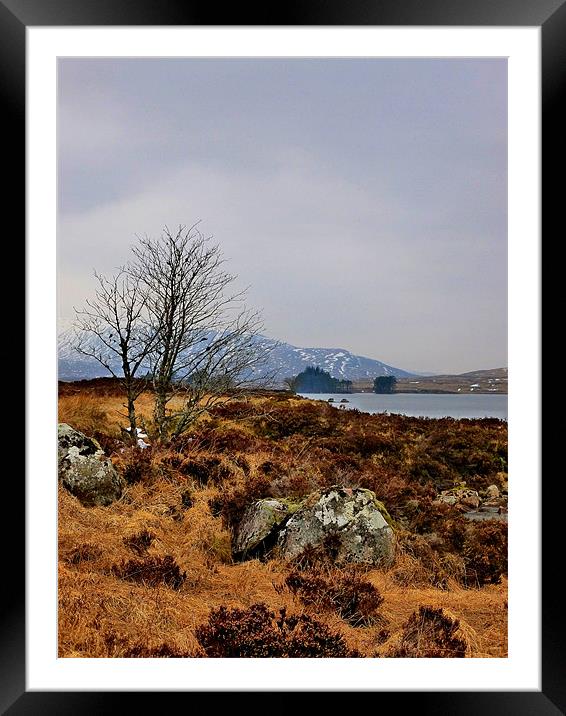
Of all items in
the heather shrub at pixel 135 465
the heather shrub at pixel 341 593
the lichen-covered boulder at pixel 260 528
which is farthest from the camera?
the heather shrub at pixel 135 465

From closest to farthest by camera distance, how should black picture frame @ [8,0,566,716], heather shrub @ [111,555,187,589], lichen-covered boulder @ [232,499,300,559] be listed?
1. black picture frame @ [8,0,566,716]
2. heather shrub @ [111,555,187,589]
3. lichen-covered boulder @ [232,499,300,559]

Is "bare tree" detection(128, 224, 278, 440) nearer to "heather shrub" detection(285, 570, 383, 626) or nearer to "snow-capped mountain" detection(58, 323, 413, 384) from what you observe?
"snow-capped mountain" detection(58, 323, 413, 384)

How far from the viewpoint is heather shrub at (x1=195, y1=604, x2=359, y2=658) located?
245 cm

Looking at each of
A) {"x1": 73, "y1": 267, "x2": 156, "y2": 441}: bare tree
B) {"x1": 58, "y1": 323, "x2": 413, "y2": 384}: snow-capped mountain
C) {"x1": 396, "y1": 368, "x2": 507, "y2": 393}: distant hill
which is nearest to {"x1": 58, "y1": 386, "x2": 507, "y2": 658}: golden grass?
{"x1": 73, "y1": 267, "x2": 156, "y2": 441}: bare tree

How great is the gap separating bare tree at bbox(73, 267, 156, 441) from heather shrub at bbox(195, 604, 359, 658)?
7.77 feet

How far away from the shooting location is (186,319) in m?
4.72

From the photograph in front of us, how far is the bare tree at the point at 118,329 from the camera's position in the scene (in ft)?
15.1

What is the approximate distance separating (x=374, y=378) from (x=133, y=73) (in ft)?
11.0

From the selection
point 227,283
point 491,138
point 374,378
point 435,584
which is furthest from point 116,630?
point 491,138

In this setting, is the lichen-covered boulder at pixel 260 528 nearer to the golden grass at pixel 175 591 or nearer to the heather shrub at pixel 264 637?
the golden grass at pixel 175 591
